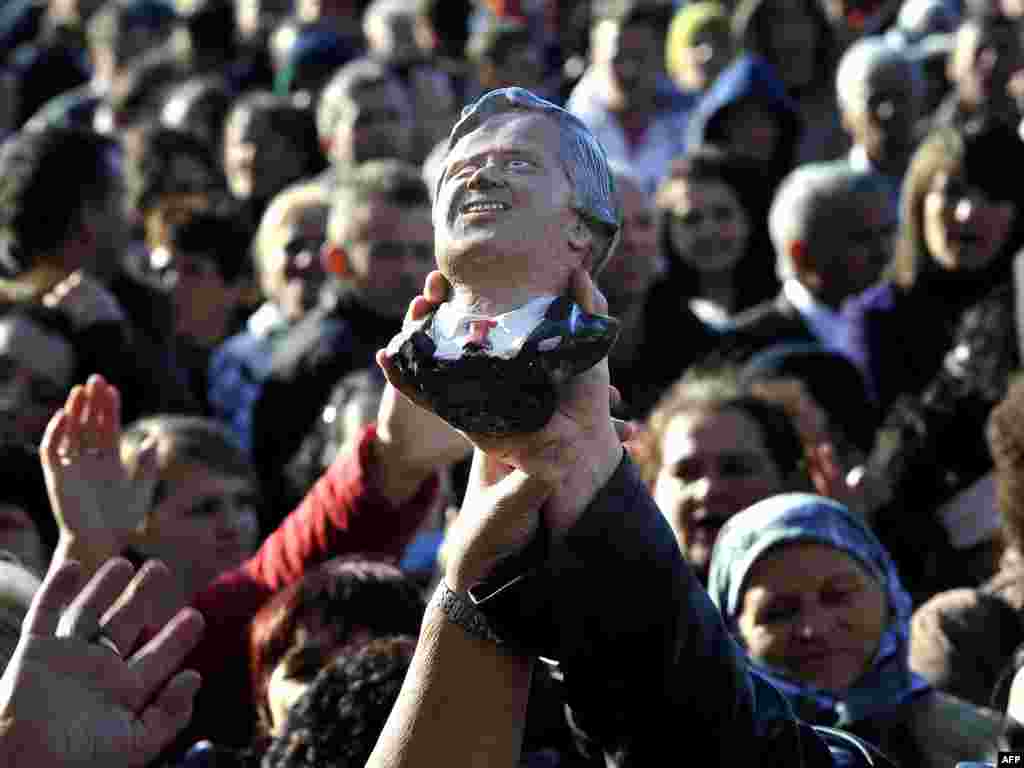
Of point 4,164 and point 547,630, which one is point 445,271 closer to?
point 547,630

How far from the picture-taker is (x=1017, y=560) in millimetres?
4387

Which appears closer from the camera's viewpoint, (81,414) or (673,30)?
(81,414)

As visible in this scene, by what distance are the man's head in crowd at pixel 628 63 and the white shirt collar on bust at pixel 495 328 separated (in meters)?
6.81

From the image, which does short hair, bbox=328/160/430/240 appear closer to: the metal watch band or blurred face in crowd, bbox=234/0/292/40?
the metal watch band

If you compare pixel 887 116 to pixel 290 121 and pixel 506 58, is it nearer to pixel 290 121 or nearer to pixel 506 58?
pixel 506 58

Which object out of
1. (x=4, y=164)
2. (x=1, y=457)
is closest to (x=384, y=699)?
(x=1, y=457)

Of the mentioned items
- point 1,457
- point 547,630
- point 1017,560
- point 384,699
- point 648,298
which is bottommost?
point 648,298

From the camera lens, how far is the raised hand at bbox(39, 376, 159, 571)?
3896mm

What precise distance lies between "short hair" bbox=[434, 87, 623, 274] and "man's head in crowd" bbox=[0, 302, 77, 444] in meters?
3.26

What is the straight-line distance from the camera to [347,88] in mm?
8453

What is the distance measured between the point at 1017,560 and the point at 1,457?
2.07m

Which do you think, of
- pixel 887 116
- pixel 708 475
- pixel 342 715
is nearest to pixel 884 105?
pixel 887 116

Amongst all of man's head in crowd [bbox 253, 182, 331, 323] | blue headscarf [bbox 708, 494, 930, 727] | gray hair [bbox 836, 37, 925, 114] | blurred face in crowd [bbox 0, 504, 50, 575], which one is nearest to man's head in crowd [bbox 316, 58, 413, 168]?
man's head in crowd [bbox 253, 182, 331, 323]

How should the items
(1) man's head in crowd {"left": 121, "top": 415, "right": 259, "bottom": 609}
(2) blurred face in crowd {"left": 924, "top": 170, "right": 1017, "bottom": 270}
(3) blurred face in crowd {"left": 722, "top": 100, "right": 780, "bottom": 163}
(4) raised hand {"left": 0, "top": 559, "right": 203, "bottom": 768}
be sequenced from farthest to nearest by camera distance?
(3) blurred face in crowd {"left": 722, "top": 100, "right": 780, "bottom": 163} < (2) blurred face in crowd {"left": 924, "top": 170, "right": 1017, "bottom": 270} < (1) man's head in crowd {"left": 121, "top": 415, "right": 259, "bottom": 609} < (4) raised hand {"left": 0, "top": 559, "right": 203, "bottom": 768}
